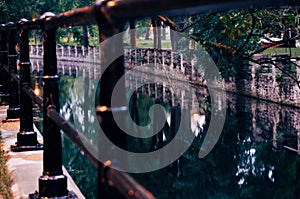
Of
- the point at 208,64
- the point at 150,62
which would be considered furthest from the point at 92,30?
the point at 208,64

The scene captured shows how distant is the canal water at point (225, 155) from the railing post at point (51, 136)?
2.51 meters

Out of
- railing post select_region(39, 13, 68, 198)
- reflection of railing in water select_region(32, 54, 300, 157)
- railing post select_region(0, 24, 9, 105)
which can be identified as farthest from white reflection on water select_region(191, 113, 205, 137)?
railing post select_region(39, 13, 68, 198)

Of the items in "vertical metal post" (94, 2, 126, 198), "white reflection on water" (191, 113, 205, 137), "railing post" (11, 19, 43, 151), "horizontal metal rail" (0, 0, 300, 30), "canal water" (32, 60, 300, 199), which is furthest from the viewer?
"white reflection on water" (191, 113, 205, 137)

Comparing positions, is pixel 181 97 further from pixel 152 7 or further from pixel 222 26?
pixel 152 7

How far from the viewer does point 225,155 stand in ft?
38.9

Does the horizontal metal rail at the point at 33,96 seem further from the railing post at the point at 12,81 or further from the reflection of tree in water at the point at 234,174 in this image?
the reflection of tree in water at the point at 234,174

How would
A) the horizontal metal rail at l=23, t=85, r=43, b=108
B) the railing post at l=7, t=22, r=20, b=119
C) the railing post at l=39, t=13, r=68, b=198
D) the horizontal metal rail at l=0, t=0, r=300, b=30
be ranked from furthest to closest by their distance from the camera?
1. the railing post at l=7, t=22, r=20, b=119
2. the horizontal metal rail at l=23, t=85, r=43, b=108
3. the railing post at l=39, t=13, r=68, b=198
4. the horizontal metal rail at l=0, t=0, r=300, b=30

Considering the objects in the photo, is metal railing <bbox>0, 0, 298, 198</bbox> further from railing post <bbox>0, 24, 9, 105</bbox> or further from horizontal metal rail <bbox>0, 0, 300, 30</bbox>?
railing post <bbox>0, 24, 9, 105</bbox>

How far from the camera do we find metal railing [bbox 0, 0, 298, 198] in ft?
3.95

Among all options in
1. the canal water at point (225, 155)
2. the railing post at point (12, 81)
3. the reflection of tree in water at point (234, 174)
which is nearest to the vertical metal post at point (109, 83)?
the railing post at point (12, 81)

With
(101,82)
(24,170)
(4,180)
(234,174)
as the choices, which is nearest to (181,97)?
(234,174)

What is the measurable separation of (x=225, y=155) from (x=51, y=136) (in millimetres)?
9308

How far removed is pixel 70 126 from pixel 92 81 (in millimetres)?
22627

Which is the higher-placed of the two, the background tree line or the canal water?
the background tree line
